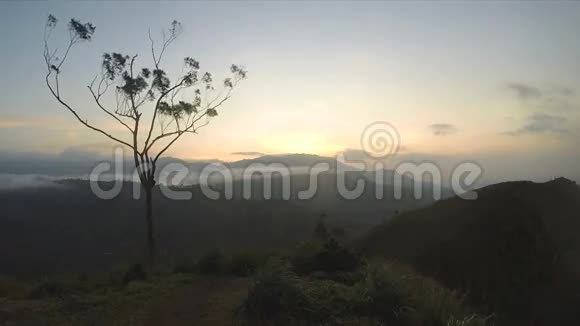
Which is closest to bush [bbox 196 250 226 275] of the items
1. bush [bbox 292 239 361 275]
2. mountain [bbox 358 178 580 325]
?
bush [bbox 292 239 361 275]

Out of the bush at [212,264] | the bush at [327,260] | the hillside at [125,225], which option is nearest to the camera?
the bush at [327,260]

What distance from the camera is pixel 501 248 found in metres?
20.9

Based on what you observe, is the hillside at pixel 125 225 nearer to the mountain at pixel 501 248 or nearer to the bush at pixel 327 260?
the mountain at pixel 501 248

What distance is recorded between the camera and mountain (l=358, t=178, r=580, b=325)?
19.1m

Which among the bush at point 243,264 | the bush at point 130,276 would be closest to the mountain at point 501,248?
the bush at point 243,264

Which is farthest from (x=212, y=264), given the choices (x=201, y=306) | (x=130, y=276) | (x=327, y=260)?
(x=201, y=306)

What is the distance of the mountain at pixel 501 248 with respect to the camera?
1914 centimetres

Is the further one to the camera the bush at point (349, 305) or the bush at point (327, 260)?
the bush at point (327, 260)

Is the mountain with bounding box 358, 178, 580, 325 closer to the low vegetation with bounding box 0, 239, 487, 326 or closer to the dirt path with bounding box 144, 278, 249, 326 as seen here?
the low vegetation with bounding box 0, 239, 487, 326

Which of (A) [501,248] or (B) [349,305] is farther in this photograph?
(A) [501,248]

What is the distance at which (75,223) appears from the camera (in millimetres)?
54375

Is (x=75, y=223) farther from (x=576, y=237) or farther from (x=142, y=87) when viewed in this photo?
(x=576, y=237)

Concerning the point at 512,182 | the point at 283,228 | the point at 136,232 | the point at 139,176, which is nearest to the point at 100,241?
the point at 136,232

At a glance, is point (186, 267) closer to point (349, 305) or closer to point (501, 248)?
point (349, 305)
